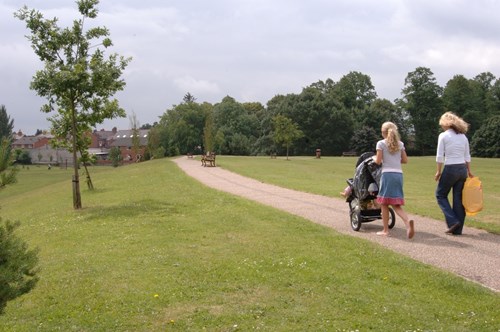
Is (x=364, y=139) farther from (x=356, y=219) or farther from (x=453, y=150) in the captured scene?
(x=453, y=150)

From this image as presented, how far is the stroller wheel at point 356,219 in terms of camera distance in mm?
9516

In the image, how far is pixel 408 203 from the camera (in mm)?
14484

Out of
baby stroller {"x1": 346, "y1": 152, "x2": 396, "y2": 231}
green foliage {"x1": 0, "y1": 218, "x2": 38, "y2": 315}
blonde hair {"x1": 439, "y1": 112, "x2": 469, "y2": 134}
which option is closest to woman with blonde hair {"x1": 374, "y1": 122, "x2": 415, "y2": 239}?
baby stroller {"x1": 346, "y1": 152, "x2": 396, "y2": 231}

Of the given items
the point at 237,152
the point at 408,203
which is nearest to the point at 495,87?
the point at 237,152

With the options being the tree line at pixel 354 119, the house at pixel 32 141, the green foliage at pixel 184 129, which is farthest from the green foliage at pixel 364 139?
the house at pixel 32 141

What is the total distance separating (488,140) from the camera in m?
72.1

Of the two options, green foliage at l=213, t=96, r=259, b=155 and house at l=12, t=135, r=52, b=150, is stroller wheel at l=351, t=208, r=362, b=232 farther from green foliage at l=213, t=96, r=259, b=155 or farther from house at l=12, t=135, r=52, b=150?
house at l=12, t=135, r=52, b=150

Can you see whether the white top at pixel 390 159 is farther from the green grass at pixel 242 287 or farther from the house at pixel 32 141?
the house at pixel 32 141

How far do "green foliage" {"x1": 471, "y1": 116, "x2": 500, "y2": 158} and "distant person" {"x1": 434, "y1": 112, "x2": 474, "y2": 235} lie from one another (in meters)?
67.9

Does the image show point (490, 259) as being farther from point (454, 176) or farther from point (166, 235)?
point (166, 235)

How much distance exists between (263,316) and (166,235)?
15.4 feet

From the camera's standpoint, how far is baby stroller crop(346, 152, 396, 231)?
30.4 feet

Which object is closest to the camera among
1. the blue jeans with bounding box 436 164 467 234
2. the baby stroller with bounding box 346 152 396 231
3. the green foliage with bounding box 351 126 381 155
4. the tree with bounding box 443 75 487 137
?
the blue jeans with bounding box 436 164 467 234

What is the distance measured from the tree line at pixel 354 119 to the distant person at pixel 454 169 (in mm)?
66173
